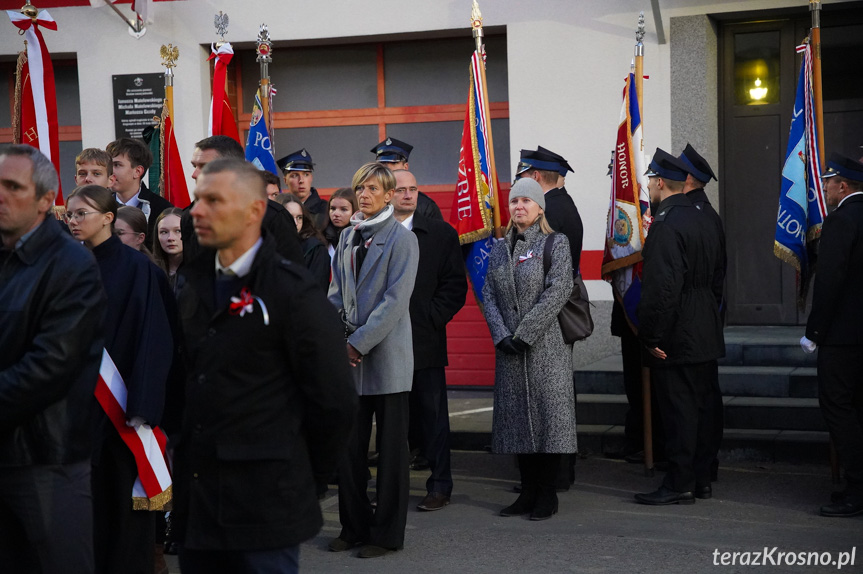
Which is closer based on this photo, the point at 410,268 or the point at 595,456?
the point at 410,268

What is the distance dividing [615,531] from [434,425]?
1332 millimetres

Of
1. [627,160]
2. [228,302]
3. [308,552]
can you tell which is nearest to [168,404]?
[308,552]

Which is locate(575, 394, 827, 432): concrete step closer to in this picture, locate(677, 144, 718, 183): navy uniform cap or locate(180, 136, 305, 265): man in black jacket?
locate(677, 144, 718, 183): navy uniform cap

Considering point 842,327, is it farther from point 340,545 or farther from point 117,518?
point 117,518

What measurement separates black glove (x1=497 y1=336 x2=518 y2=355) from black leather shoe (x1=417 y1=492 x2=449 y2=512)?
1.09 m

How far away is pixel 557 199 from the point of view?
762cm

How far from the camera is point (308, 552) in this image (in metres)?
6.00

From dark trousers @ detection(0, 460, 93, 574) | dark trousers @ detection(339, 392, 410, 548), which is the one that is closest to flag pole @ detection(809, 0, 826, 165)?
dark trousers @ detection(339, 392, 410, 548)

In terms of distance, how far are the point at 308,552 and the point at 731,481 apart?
315 cm

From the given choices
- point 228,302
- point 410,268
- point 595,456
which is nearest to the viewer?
point 228,302

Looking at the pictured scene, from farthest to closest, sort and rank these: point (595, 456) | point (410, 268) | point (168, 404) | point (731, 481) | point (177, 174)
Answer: point (177, 174) < point (595, 456) < point (731, 481) < point (410, 268) < point (168, 404)

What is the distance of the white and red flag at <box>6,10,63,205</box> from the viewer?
319 inches

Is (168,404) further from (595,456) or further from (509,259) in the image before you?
(595,456)

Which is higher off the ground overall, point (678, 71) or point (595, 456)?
point (678, 71)
